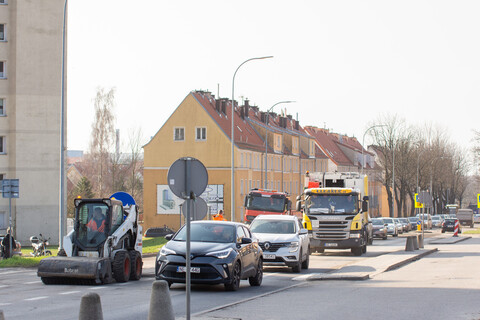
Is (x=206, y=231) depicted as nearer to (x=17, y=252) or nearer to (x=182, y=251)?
(x=182, y=251)

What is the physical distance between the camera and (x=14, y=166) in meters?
58.6

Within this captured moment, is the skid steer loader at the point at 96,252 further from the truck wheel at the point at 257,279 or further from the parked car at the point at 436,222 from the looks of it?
Answer: the parked car at the point at 436,222

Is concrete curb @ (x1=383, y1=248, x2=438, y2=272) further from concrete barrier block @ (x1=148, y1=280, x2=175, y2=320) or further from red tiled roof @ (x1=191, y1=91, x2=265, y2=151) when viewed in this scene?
red tiled roof @ (x1=191, y1=91, x2=265, y2=151)

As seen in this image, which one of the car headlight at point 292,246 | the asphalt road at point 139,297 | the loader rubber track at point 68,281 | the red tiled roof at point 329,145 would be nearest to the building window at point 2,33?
the asphalt road at point 139,297

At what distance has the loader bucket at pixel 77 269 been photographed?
1902 cm

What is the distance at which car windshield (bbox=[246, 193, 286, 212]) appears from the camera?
4616 centimetres

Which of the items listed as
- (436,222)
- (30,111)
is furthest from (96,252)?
(436,222)

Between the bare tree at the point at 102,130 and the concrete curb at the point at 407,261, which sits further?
the bare tree at the point at 102,130

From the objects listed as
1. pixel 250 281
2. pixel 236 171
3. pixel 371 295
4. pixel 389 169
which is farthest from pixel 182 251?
pixel 389 169

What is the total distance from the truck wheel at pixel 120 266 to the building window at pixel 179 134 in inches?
2397

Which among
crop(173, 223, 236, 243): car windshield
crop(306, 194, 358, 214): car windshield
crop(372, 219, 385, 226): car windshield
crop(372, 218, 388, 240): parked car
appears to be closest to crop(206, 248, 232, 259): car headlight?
crop(173, 223, 236, 243): car windshield

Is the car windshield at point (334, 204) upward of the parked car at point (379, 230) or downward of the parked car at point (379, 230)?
upward

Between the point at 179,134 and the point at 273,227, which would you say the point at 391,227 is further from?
the point at 273,227

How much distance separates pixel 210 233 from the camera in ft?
61.1
